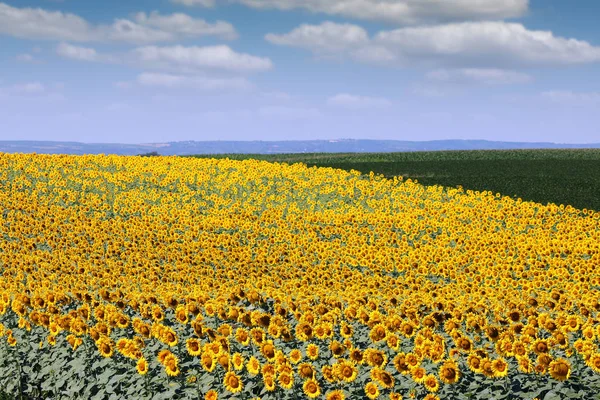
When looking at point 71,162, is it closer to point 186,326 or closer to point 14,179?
point 14,179

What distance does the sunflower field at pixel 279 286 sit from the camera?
778 centimetres

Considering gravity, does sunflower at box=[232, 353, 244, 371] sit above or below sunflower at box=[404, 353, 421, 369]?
below

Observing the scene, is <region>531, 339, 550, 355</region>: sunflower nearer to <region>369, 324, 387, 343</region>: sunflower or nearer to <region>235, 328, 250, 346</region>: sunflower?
<region>369, 324, 387, 343</region>: sunflower

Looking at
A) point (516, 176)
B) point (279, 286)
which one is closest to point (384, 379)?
point (279, 286)

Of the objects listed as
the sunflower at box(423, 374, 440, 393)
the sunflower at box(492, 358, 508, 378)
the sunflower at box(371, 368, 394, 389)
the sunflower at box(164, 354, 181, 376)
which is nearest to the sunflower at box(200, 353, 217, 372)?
the sunflower at box(164, 354, 181, 376)

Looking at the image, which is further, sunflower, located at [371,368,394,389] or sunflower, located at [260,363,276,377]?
sunflower, located at [260,363,276,377]

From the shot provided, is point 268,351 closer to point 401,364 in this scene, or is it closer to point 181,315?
point 401,364

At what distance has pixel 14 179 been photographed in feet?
97.0

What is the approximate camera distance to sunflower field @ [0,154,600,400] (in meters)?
7.78

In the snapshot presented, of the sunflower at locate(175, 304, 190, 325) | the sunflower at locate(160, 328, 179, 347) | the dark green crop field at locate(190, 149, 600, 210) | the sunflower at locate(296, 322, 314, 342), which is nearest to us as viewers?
the sunflower at locate(296, 322, 314, 342)

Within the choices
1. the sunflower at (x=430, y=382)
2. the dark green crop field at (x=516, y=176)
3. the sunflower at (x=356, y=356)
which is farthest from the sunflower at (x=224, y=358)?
the dark green crop field at (x=516, y=176)

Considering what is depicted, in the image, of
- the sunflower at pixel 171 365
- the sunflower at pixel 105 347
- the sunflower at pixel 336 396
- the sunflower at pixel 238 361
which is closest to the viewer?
the sunflower at pixel 336 396

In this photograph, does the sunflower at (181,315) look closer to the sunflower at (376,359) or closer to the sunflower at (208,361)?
the sunflower at (208,361)

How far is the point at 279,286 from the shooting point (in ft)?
50.3
